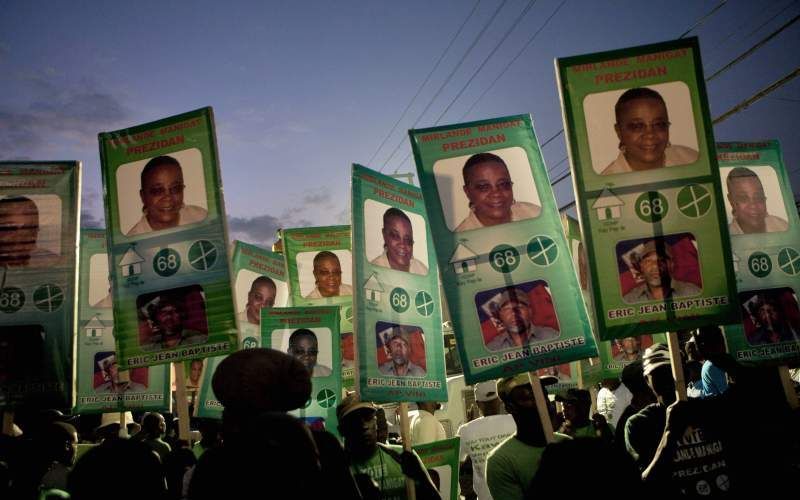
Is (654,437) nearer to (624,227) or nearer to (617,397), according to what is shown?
(624,227)

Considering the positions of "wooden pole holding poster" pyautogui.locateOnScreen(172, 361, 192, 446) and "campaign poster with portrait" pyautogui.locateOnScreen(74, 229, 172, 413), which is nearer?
"wooden pole holding poster" pyautogui.locateOnScreen(172, 361, 192, 446)

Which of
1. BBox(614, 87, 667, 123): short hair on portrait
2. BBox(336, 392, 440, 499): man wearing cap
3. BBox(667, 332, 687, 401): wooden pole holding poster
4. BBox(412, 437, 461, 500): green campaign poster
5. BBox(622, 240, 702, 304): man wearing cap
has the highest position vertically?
BBox(614, 87, 667, 123): short hair on portrait

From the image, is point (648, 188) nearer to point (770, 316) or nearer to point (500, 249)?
point (500, 249)

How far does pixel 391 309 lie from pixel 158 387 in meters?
3.76

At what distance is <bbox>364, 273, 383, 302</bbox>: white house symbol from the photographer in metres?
5.16

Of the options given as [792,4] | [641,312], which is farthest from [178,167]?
[792,4]

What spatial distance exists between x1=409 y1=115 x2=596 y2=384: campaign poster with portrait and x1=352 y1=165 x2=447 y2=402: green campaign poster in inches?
37.3

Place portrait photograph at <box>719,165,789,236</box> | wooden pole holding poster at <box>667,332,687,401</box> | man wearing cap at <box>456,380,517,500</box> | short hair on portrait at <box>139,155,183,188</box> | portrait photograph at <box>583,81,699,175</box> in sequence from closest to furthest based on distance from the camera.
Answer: wooden pole holding poster at <box>667,332,687,401</box>, portrait photograph at <box>583,81,699,175</box>, short hair on portrait at <box>139,155,183,188</box>, portrait photograph at <box>719,165,789,236</box>, man wearing cap at <box>456,380,517,500</box>

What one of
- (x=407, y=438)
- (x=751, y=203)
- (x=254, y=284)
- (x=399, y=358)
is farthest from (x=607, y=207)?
(x=254, y=284)

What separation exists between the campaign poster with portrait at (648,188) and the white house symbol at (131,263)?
3.66 metres

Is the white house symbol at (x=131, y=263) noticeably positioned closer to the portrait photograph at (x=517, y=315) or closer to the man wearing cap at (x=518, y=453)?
the portrait photograph at (x=517, y=315)

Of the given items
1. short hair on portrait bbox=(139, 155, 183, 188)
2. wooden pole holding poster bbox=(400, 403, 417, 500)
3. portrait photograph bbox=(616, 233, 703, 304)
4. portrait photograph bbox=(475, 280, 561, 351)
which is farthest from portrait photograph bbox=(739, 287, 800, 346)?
short hair on portrait bbox=(139, 155, 183, 188)

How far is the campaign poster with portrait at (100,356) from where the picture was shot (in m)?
7.17

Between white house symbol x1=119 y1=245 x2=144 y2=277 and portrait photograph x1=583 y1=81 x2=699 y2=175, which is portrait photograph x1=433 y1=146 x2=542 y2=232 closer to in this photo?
portrait photograph x1=583 y1=81 x2=699 y2=175
